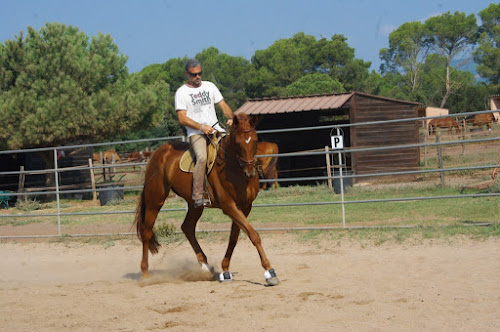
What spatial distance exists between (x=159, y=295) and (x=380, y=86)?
69.9 m

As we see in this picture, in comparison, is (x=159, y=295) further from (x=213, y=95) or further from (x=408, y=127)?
(x=408, y=127)

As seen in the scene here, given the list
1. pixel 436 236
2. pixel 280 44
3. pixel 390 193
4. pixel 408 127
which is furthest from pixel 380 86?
pixel 436 236

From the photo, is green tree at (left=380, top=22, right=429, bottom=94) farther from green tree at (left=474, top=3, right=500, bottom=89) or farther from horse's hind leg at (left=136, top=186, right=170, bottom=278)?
horse's hind leg at (left=136, top=186, right=170, bottom=278)

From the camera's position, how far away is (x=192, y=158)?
21.7ft

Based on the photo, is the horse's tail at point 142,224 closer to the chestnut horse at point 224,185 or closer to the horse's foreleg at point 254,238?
the chestnut horse at point 224,185

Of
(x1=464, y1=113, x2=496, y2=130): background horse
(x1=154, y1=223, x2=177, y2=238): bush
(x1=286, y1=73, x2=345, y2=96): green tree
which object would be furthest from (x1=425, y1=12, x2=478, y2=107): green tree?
(x1=154, y1=223, x2=177, y2=238): bush

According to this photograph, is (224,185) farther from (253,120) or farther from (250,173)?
(253,120)

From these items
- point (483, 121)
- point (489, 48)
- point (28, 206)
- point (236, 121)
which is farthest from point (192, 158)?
point (489, 48)

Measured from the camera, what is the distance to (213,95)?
6.59 m

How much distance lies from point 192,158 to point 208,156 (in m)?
0.26

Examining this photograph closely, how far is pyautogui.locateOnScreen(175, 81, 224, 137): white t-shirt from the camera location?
21.2 ft

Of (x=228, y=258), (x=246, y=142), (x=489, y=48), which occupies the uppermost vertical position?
(x=489, y=48)

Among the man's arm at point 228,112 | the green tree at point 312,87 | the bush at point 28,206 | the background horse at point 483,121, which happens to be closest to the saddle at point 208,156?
the man's arm at point 228,112

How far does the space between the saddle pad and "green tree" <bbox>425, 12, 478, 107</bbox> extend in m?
62.1
